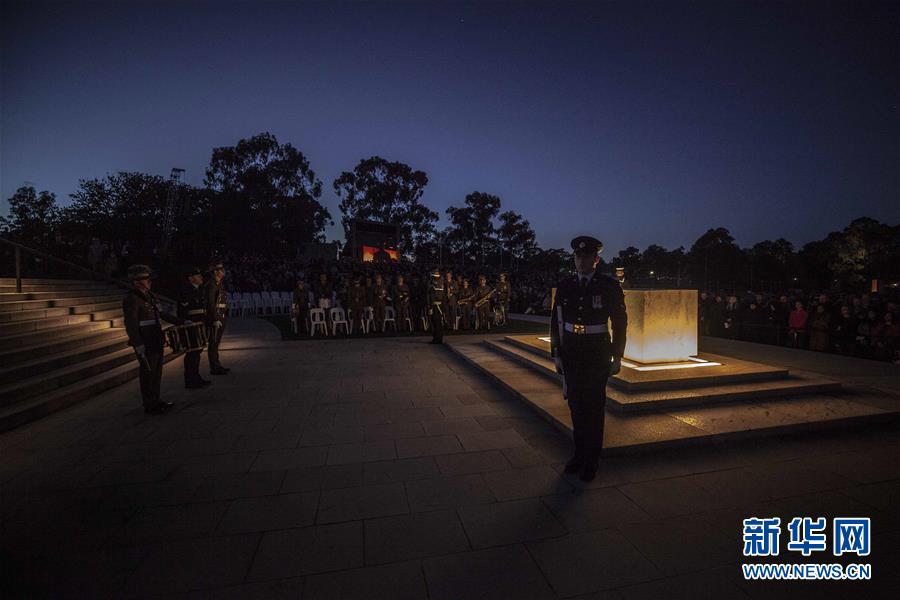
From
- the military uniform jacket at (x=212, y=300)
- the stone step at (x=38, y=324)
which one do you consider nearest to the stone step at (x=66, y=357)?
the stone step at (x=38, y=324)

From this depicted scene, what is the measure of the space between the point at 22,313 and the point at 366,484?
7952 millimetres

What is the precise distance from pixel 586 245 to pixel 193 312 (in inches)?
245

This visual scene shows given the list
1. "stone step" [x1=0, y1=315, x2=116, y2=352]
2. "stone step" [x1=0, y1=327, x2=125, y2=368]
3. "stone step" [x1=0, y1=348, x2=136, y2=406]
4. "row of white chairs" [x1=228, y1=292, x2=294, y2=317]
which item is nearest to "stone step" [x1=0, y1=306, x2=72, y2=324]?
"stone step" [x1=0, y1=315, x2=116, y2=352]

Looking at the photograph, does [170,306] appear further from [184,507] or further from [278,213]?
[278,213]

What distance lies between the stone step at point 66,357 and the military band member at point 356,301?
608 centimetres

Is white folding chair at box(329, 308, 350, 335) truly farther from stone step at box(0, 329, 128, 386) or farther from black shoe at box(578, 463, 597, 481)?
black shoe at box(578, 463, 597, 481)

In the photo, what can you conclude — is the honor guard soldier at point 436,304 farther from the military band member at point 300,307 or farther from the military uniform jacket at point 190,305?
the military uniform jacket at point 190,305

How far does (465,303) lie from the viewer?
1409cm

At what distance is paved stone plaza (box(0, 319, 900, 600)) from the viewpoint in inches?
83.7

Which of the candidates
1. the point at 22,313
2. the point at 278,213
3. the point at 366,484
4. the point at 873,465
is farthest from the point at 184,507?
the point at 278,213

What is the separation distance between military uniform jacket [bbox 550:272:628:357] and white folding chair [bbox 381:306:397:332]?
407 inches

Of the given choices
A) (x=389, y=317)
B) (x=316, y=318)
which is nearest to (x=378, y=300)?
(x=389, y=317)

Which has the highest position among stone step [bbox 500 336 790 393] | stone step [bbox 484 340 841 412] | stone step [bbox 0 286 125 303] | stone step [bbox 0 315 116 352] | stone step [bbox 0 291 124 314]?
stone step [bbox 0 286 125 303]

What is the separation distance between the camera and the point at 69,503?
2.90 metres
